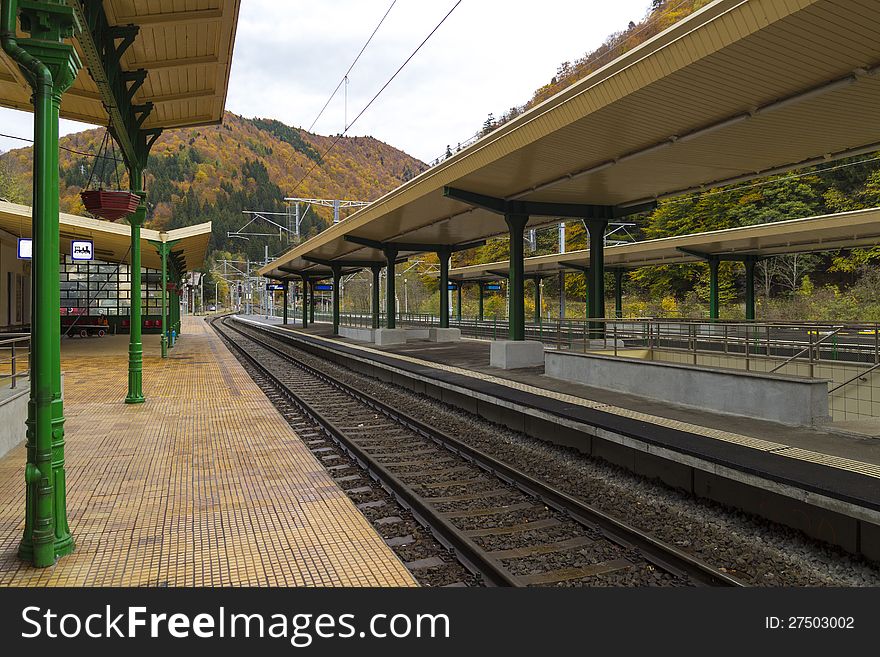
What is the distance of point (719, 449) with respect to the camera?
6625 mm

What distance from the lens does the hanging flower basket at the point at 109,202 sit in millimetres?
8516

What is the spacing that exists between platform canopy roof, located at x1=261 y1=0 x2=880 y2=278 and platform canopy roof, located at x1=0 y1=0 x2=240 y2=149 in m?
5.04

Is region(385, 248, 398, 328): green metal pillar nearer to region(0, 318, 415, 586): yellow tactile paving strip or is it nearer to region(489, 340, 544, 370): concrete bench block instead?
region(489, 340, 544, 370): concrete bench block

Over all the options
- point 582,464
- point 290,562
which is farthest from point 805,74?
point 290,562

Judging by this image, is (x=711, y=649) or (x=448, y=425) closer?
(x=711, y=649)

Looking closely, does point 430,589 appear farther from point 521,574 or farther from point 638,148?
point 638,148

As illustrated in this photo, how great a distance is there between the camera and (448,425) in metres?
10.8

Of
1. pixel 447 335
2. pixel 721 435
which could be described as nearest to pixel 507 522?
pixel 721 435

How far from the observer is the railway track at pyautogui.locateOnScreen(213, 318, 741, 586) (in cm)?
459

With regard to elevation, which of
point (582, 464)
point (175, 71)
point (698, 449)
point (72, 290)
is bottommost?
point (582, 464)

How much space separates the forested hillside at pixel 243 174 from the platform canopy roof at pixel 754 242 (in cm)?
9223

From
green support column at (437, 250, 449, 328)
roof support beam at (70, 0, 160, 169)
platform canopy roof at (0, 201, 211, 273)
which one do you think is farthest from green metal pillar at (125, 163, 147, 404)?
green support column at (437, 250, 449, 328)

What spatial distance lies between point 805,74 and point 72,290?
34.2 metres

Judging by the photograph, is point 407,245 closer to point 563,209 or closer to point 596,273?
point 563,209
